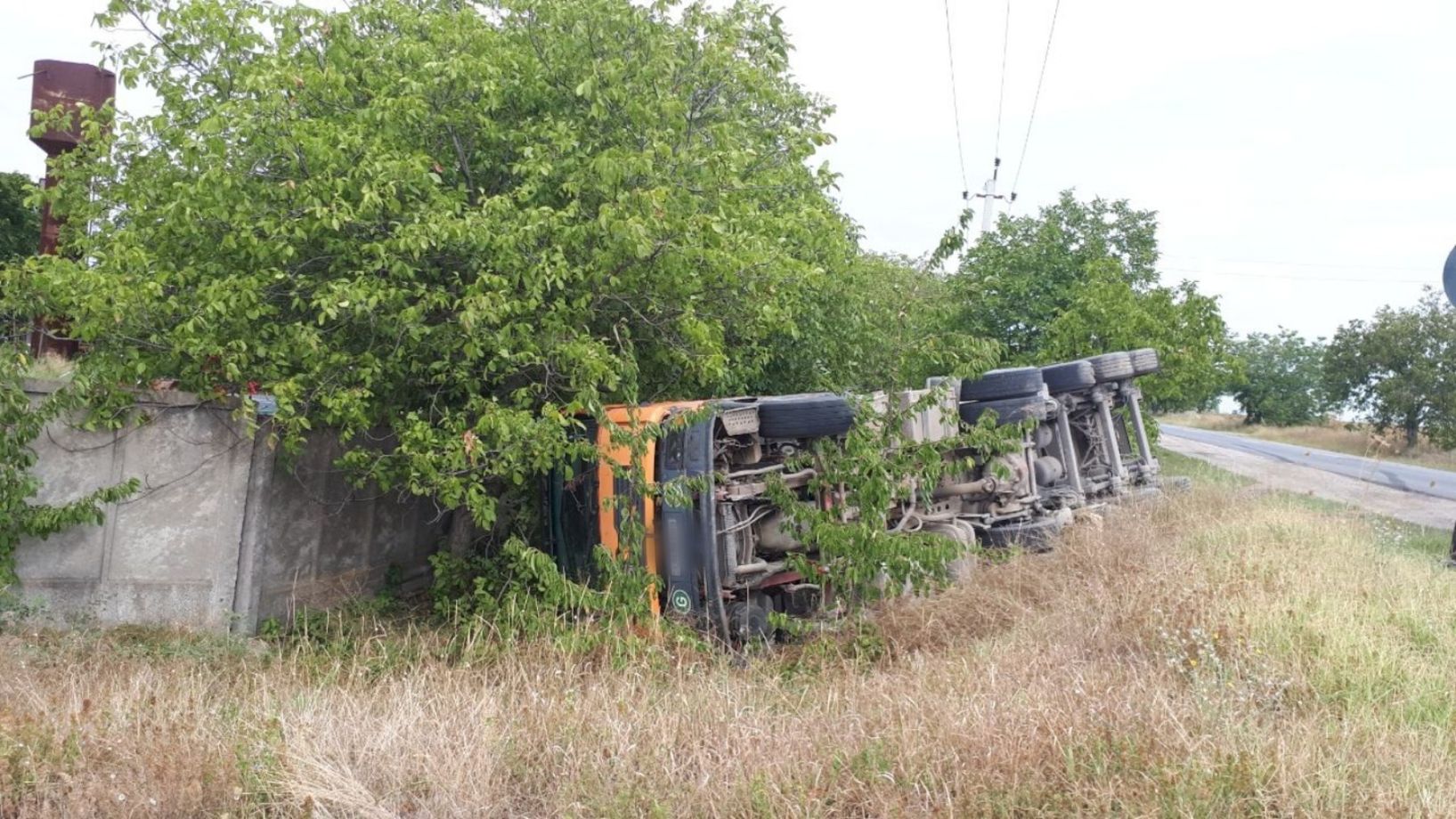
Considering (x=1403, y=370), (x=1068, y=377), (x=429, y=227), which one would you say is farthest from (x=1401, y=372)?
(x=429, y=227)

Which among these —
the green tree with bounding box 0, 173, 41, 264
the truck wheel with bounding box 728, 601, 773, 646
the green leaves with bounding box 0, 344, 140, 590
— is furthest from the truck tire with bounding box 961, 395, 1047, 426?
the green tree with bounding box 0, 173, 41, 264

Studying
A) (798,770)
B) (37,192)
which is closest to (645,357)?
(37,192)

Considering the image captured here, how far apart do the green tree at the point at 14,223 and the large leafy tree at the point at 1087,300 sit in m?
20.0

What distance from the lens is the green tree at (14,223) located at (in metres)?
23.2

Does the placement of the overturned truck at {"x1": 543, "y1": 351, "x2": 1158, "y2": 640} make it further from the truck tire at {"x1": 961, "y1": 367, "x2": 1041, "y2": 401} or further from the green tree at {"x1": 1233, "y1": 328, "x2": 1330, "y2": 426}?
the green tree at {"x1": 1233, "y1": 328, "x2": 1330, "y2": 426}

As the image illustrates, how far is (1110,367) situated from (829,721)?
882cm

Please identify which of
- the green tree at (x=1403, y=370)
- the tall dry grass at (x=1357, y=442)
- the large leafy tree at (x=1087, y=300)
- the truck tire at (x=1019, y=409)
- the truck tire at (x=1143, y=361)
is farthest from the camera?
the green tree at (x=1403, y=370)

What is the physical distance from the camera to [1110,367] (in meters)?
12.4

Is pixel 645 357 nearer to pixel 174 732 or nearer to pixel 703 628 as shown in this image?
pixel 703 628

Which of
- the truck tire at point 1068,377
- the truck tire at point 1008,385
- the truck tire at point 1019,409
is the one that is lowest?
the truck tire at point 1019,409

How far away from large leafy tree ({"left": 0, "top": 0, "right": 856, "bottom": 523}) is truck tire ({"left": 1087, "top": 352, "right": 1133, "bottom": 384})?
4.55 metres

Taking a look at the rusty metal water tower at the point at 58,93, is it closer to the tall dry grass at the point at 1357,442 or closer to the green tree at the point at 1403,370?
the tall dry grass at the point at 1357,442

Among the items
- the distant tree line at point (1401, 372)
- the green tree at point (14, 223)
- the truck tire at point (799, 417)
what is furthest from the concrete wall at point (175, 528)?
the distant tree line at point (1401, 372)

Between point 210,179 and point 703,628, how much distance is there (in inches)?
181
